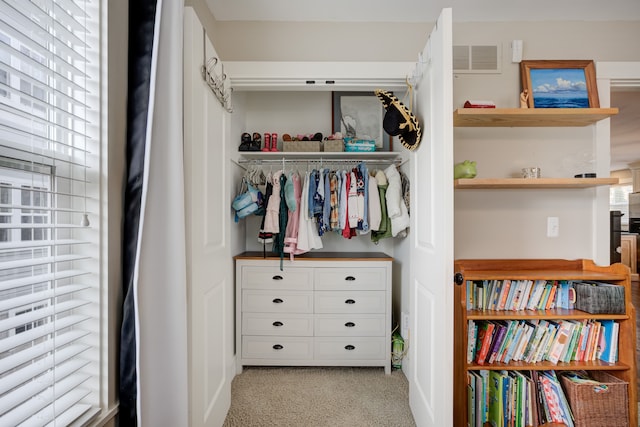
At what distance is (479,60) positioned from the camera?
2049mm

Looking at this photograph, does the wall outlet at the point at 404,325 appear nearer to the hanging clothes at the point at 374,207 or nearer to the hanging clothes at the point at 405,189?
the hanging clothes at the point at 374,207

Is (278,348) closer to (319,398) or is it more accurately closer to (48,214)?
(319,398)

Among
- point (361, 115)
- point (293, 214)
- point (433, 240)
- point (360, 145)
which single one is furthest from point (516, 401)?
point (361, 115)

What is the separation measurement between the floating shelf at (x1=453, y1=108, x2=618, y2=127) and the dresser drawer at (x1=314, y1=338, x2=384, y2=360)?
167cm

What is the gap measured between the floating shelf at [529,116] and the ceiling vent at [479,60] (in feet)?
1.19

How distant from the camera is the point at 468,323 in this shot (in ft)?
5.67

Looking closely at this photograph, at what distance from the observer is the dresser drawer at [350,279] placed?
8.17 ft

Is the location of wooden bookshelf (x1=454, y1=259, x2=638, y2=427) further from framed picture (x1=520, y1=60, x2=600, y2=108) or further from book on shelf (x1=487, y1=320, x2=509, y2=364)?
framed picture (x1=520, y1=60, x2=600, y2=108)

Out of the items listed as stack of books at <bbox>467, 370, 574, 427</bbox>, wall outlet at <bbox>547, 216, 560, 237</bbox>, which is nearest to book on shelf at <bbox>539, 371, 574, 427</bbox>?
stack of books at <bbox>467, 370, 574, 427</bbox>

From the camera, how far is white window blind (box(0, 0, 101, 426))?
0.77 meters

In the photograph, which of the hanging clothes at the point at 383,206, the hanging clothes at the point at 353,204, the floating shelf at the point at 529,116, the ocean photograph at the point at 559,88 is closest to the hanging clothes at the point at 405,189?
the hanging clothes at the point at 383,206

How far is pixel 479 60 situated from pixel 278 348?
2451 millimetres

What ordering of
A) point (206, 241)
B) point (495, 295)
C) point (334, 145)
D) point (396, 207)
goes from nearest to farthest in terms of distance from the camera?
point (206, 241) → point (495, 295) → point (396, 207) → point (334, 145)

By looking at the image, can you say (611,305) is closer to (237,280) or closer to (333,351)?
(333,351)
